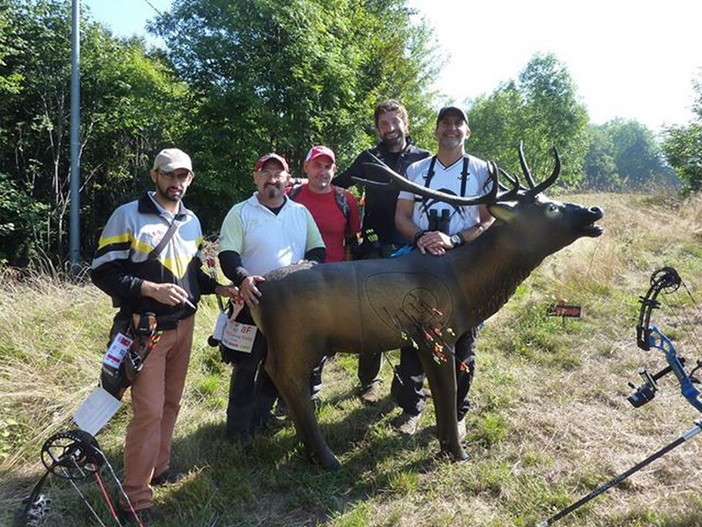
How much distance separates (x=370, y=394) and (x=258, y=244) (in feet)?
6.47

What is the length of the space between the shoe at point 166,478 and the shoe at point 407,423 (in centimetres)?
166

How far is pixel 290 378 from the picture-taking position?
315 centimetres

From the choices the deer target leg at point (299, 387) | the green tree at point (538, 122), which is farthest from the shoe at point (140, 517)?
the green tree at point (538, 122)

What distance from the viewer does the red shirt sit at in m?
3.98

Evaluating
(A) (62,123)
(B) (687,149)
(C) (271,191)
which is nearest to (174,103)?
(A) (62,123)

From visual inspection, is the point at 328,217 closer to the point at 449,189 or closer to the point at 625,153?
the point at 449,189

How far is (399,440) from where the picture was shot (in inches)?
151

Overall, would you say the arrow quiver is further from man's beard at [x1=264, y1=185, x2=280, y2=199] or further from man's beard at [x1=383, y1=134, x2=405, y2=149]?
man's beard at [x1=383, y1=134, x2=405, y2=149]

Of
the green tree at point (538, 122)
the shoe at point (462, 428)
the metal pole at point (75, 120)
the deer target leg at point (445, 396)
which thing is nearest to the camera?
the deer target leg at point (445, 396)

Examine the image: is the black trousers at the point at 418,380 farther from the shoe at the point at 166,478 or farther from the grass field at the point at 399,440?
the shoe at the point at 166,478

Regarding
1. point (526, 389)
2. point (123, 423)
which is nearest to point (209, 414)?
point (123, 423)

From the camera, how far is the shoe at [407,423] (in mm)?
3932

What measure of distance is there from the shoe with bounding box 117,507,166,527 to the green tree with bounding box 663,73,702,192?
17382 mm

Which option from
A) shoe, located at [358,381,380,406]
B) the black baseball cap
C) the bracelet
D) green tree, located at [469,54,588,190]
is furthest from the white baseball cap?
green tree, located at [469,54,588,190]
